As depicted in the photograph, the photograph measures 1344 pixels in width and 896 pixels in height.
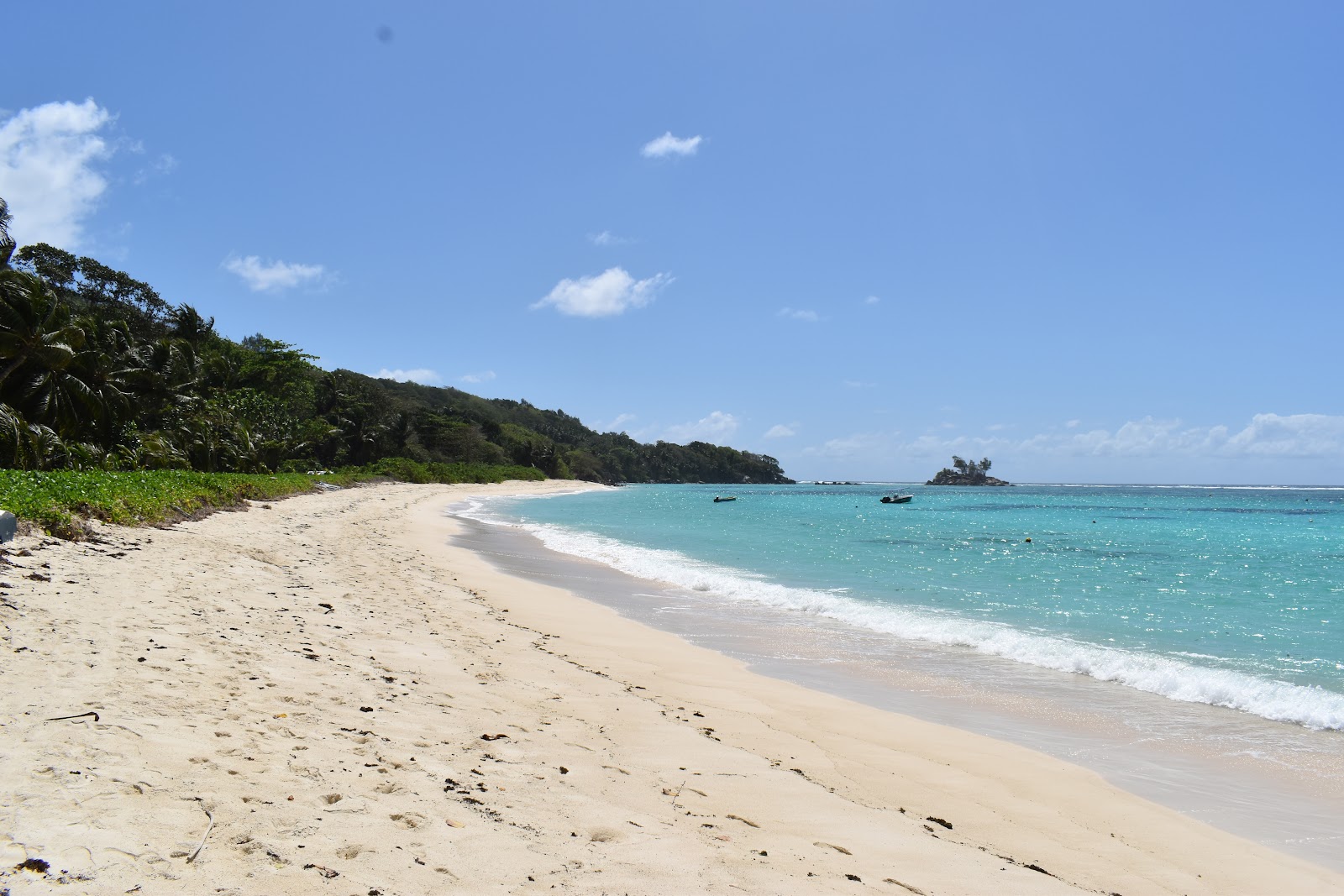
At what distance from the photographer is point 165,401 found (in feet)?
126

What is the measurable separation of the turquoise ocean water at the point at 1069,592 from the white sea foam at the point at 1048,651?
26 millimetres

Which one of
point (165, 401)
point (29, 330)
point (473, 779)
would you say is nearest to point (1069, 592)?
point (473, 779)

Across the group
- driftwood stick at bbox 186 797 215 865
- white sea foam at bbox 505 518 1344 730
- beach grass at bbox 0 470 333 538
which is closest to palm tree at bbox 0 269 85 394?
beach grass at bbox 0 470 333 538

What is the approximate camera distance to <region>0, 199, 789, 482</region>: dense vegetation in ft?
87.8

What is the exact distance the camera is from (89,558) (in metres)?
9.23

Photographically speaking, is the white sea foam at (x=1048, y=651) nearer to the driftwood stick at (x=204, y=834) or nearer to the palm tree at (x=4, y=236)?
the driftwood stick at (x=204, y=834)

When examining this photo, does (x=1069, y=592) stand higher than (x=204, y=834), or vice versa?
(x=204, y=834)

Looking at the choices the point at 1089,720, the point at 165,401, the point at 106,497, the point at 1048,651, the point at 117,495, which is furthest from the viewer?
the point at 165,401

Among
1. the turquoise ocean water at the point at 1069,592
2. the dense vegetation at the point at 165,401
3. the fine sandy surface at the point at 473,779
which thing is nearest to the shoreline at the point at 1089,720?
the fine sandy surface at the point at 473,779

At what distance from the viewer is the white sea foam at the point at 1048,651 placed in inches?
316

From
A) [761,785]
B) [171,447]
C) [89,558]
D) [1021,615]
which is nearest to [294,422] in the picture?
[171,447]

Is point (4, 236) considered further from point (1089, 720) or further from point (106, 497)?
point (1089, 720)

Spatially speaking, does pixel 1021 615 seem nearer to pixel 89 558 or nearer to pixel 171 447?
pixel 89 558

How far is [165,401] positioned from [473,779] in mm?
43079
